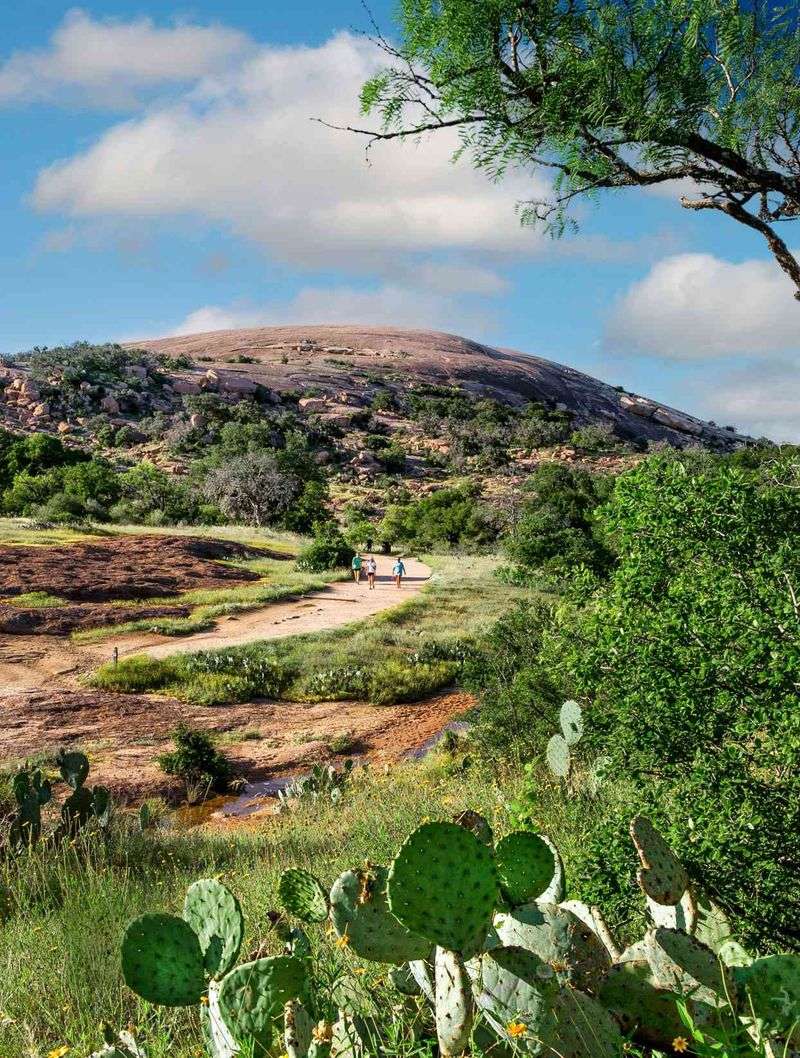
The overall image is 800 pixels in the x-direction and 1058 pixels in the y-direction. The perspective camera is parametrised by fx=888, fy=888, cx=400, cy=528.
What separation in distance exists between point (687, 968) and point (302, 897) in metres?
1.43

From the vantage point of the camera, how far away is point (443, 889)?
2074mm

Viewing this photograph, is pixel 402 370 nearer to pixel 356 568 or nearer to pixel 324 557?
pixel 324 557

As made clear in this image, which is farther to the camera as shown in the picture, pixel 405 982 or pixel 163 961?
pixel 405 982

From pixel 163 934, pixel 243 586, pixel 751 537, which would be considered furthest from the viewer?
pixel 243 586

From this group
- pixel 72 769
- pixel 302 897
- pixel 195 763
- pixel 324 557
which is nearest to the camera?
pixel 302 897

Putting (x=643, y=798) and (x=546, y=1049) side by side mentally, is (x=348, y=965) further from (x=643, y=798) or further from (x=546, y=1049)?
(x=643, y=798)

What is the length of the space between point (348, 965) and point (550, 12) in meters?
3.61

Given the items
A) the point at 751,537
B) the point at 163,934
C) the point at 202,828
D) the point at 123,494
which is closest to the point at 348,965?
the point at 163,934

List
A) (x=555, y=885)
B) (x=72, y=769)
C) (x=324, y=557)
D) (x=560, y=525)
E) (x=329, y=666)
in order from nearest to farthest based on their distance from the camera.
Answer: (x=555, y=885), (x=72, y=769), (x=329, y=666), (x=324, y=557), (x=560, y=525)

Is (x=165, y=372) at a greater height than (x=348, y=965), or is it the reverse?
(x=165, y=372)

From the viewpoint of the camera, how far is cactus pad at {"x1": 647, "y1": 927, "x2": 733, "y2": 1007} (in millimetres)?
2297

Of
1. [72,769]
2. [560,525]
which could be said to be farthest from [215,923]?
[560,525]

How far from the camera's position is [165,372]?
7612 cm

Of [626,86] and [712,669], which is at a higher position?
[626,86]
